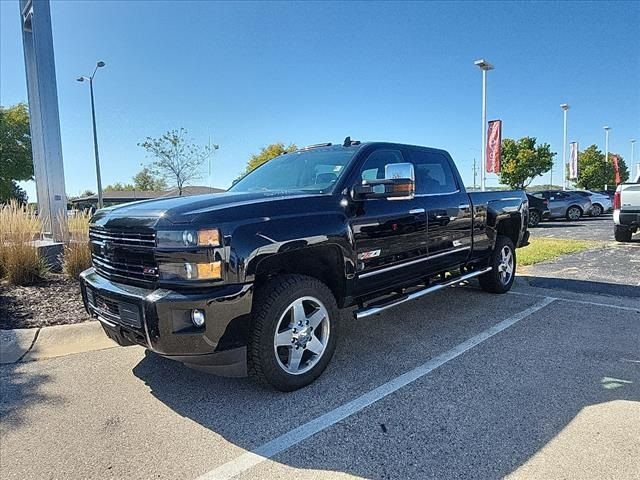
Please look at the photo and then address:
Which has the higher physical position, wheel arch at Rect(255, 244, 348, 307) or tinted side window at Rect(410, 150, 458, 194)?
tinted side window at Rect(410, 150, 458, 194)

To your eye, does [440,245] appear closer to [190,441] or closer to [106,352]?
[190,441]

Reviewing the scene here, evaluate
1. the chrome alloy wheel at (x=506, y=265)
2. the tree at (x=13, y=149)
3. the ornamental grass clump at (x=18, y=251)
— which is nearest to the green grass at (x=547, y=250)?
the chrome alloy wheel at (x=506, y=265)

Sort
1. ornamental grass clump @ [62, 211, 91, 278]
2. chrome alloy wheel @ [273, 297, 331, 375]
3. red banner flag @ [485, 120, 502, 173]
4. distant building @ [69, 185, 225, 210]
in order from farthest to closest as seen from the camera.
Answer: red banner flag @ [485, 120, 502, 173], distant building @ [69, 185, 225, 210], ornamental grass clump @ [62, 211, 91, 278], chrome alloy wheel @ [273, 297, 331, 375]

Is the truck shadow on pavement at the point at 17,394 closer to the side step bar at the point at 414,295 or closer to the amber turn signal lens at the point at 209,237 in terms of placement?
the amber turn signal lens at the point at 209,237

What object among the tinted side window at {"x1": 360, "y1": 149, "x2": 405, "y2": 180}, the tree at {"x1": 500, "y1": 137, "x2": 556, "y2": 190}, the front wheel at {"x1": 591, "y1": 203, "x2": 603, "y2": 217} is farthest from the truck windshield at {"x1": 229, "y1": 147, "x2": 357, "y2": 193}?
the tree at {"x1": 500, "y1": 137, "x2": 556, "y2": 190}

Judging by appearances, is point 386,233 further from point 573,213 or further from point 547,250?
point 573,213

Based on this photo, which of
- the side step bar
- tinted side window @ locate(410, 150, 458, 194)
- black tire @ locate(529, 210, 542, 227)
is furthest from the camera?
black tire @ locate(529, 210, 542, 227)

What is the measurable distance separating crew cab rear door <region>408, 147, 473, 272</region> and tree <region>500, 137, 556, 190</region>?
127ft

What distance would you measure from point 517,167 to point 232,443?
42.6 meters

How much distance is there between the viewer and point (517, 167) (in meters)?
40.5

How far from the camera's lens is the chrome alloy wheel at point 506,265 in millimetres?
6148

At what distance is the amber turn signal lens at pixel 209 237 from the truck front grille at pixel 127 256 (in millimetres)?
359

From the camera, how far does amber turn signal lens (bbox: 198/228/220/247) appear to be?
2852 millimetres

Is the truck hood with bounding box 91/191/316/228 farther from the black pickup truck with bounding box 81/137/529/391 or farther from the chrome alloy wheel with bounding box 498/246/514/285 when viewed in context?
the chrome alloy wheel with bounding box 498/246/514/285
